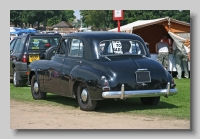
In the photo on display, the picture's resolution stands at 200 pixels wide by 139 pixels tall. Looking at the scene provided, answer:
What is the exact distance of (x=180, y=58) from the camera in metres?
19.5

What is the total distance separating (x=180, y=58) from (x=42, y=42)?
6122mm

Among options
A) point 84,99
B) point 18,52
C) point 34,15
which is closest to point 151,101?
point 84,99

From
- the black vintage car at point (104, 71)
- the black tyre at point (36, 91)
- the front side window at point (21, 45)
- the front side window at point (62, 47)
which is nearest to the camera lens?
the black vintage car at point (104, 71)

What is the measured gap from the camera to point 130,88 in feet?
32.7

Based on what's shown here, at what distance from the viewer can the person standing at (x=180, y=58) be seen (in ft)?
62.4

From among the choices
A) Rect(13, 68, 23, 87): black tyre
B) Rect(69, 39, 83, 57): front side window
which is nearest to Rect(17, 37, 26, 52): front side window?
Rect(13, 68, 23, 87): black tyre

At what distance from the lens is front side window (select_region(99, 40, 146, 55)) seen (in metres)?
10.8

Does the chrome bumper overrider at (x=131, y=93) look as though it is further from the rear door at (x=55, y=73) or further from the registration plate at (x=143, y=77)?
the rear door at (x=55, y=73)

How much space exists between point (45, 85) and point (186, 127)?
14.9 feet

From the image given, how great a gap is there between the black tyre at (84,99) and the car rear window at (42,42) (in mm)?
5944

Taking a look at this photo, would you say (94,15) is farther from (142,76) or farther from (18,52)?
(142,76)

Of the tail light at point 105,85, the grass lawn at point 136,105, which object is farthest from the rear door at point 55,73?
the tail light at point 105,85

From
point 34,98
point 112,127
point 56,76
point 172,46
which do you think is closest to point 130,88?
point 112,127

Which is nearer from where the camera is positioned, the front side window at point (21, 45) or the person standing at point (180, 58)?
the front side window at point (21, 45)
